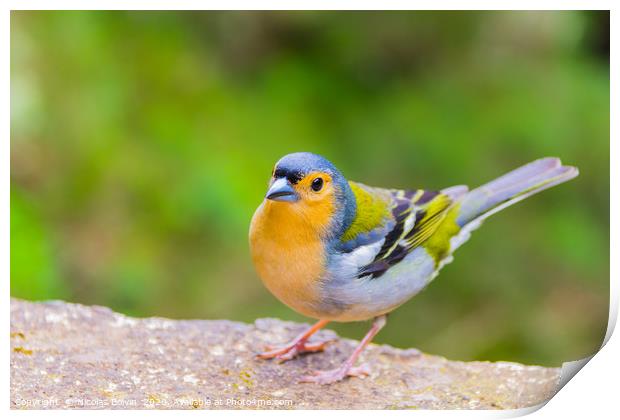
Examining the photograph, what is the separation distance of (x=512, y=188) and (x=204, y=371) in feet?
4.81

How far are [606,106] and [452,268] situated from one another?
1.19 m

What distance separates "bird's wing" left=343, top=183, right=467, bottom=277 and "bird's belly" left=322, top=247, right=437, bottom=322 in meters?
0.03

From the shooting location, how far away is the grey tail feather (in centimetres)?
419

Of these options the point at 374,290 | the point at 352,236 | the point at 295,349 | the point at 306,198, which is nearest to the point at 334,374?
the point at 295,349

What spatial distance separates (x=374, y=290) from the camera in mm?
3830

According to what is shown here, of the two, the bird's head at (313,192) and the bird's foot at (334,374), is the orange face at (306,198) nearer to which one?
the bird's head at (313,192)

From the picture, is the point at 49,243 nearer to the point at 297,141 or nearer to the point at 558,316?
the point at 297,141

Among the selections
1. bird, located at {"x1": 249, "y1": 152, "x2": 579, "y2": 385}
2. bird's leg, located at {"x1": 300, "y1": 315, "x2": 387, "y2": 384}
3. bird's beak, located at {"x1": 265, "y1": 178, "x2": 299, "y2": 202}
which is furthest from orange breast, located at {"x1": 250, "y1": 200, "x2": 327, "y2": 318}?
bird's leg, located at {"x1": 300, "y1": 315, "x2": 387, "y2": 384}

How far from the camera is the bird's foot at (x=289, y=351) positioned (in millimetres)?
4152

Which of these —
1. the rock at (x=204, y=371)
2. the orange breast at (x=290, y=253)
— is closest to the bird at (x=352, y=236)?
the orange breast at (x=290, y=253)

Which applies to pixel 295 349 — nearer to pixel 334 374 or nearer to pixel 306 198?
pixel 334 374

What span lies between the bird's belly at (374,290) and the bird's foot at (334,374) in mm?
291
